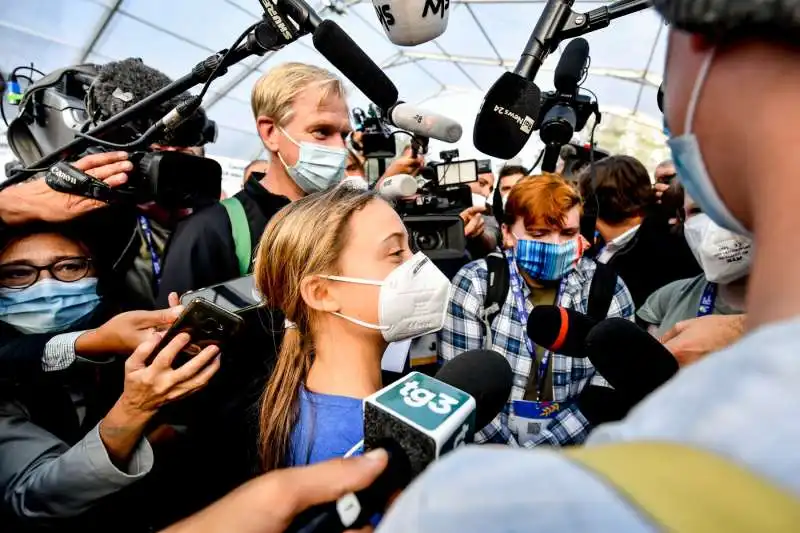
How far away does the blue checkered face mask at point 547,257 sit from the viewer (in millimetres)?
1845

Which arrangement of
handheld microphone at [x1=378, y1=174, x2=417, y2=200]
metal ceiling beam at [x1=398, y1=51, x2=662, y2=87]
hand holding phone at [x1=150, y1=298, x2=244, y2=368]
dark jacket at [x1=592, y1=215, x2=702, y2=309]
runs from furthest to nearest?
metal ceiling beam at [x1=398, y1=51, x2=662, y2=87] → dark jacket at [x1=592, y1=215, x2=702, y2=309] → handheld microphone at [x1=378, y1=174, x2=417, y2=200] → hand holding phone at [x1=150, y1=298, x2=244, y2=368]

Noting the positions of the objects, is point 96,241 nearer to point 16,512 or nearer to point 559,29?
point 16,512

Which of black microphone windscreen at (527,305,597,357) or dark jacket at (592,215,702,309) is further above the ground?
black microphone windscreen at (527,305,597,357)

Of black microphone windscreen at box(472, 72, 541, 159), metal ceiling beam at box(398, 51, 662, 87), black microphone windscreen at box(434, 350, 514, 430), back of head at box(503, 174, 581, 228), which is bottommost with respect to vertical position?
black microphone windscreen at box(434, 350, 514, 430)

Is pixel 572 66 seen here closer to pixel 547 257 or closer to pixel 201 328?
pixel 547 257

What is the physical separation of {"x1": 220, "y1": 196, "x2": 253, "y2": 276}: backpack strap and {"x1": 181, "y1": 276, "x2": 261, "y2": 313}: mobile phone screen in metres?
0.25

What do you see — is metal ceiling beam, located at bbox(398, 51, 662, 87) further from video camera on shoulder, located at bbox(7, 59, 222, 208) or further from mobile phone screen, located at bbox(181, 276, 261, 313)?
mobile phone screen, located at bbox(181, 276, 261, 313)

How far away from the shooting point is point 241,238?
1.49 metres

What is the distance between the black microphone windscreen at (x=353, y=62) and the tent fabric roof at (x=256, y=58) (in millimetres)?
3537

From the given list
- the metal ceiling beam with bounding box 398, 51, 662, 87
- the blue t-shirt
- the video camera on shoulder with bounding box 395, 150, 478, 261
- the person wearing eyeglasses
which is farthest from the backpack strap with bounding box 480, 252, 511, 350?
the metal ceiling beam with bounding box 398, 51, 662, 87

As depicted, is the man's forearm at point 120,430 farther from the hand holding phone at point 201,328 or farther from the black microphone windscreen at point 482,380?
the black microphone windscreen at point 482,380

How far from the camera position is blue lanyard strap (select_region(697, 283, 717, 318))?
1583 millimetres

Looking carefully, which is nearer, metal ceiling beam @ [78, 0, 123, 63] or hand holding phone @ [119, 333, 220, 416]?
hand holding phone @ [119, 333, 220, 416]

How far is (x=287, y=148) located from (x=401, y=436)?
1314 mm
